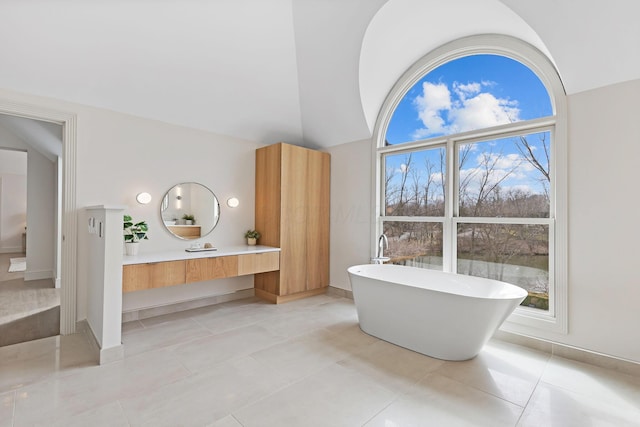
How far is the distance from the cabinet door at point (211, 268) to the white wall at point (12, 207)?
312 inches

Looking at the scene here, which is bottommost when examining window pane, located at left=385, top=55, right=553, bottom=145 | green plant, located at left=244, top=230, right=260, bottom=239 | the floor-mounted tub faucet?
the floor-mounted tub faucet

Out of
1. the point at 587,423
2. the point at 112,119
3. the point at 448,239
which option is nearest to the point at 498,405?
the point at 587,423

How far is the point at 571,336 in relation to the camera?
8.28 ft

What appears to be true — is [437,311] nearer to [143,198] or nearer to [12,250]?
[143,198]

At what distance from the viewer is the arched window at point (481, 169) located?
9.00 feet

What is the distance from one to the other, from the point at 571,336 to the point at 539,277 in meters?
0.52

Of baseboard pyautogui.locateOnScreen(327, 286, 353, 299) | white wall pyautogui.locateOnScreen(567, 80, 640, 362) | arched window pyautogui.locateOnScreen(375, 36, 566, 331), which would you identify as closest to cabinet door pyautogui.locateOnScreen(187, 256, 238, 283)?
baseboard pyautogui.locateOnScreen(327, 286, 353, 299)

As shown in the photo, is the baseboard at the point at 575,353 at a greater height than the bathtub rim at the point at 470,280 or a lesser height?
lesser

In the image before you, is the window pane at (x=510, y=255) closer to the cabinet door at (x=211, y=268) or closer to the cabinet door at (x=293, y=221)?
the cabinet door at (x=293, y=221)

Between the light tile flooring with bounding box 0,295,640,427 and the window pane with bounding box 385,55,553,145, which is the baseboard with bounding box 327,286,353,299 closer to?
the light tile flooring with bounding box 0,295,640,427

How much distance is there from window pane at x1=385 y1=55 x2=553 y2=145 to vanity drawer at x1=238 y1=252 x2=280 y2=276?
84.0 inches

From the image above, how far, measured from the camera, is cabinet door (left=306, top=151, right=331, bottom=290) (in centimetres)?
429

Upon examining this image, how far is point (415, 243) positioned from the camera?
3744 millimetres

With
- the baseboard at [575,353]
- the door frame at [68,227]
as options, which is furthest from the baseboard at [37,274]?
the baseboard at [575,353]
